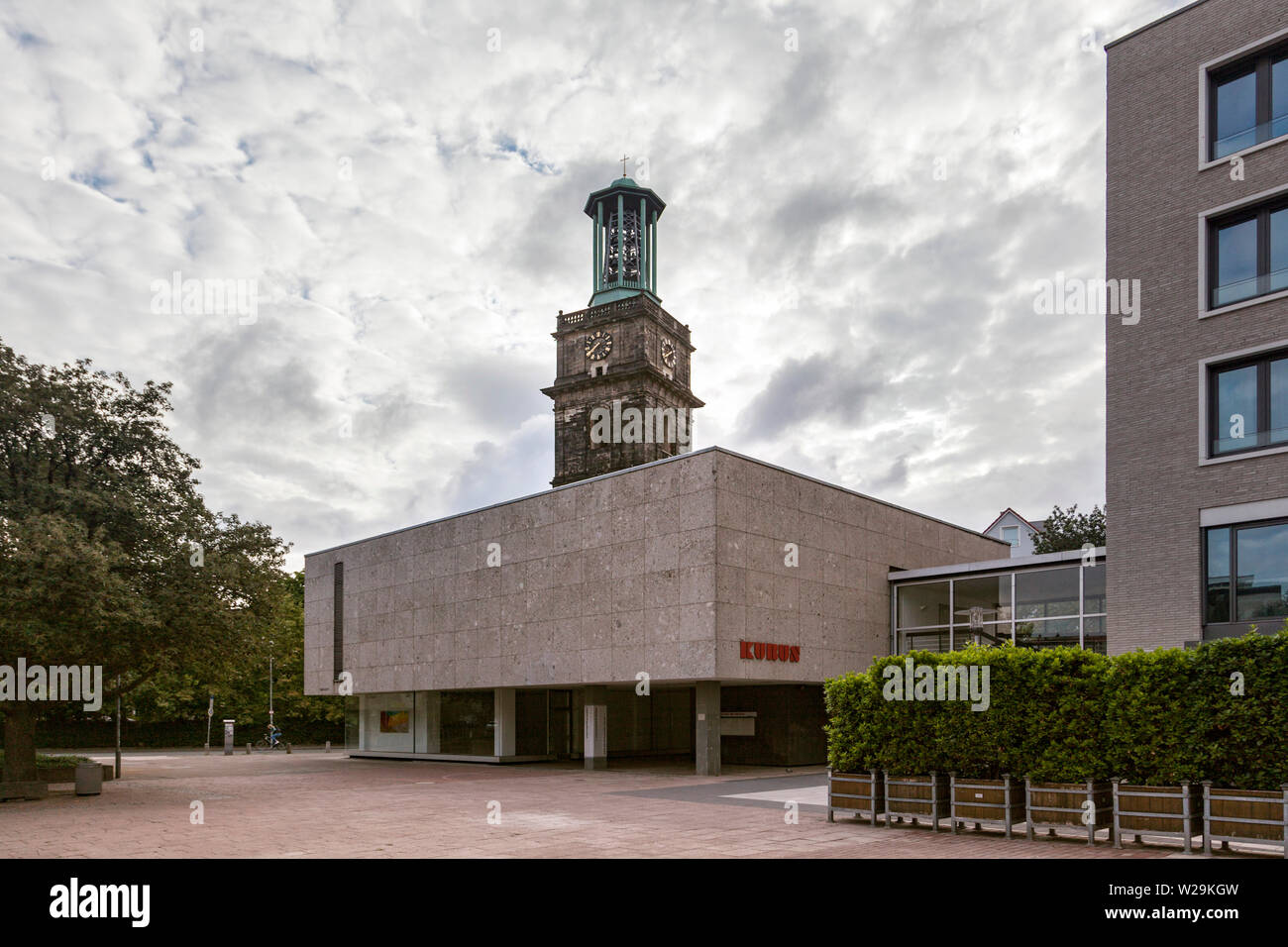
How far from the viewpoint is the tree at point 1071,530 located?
62.4 metres

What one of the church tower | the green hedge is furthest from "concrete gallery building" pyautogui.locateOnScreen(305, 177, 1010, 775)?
the church tower

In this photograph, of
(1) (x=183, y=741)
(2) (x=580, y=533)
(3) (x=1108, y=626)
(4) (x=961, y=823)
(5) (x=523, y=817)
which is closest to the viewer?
(4) (x=961, y=823)

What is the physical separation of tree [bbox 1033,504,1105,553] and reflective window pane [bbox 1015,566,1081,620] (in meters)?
28.5

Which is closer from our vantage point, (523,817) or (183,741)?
(523,817)

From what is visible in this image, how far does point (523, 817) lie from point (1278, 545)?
16728 mm

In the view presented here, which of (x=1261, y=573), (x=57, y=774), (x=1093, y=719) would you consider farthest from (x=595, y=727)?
(x=1093, y=719)

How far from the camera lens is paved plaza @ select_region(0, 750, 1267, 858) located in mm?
15406

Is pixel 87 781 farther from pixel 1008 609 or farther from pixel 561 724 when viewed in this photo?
pixel 1008 609

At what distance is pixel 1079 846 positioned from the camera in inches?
594

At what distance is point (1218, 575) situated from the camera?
2312cm

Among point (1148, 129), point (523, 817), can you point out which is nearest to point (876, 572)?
point (1148, 129)

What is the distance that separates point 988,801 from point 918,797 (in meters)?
1.41

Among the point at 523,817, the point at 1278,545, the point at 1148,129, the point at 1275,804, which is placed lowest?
the point at 523,817
